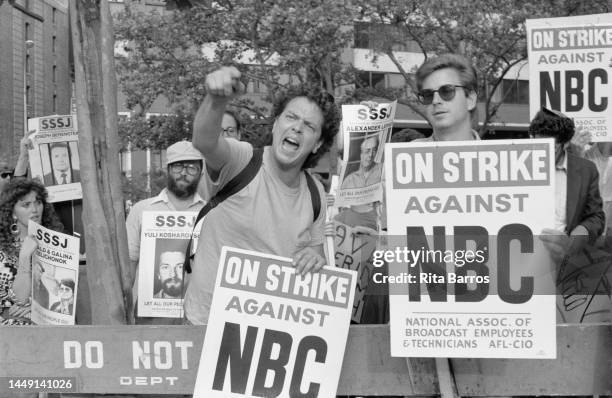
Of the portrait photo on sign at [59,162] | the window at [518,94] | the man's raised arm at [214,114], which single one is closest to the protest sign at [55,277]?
the portrait photo on sign at [59,162]

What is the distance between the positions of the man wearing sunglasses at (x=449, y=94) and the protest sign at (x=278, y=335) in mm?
897

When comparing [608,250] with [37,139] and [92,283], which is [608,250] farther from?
[37,139]

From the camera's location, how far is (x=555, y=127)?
526 cm

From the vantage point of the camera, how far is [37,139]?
23.0 ft

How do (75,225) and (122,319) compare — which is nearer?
(122,319)

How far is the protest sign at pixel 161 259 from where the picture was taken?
5727mm

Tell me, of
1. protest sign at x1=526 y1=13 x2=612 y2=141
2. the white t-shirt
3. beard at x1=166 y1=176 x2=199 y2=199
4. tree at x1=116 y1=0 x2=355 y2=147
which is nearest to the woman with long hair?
beard at x1=166 y1=176 x2=199 y2=199

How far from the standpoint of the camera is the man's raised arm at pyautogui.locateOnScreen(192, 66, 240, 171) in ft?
10.1

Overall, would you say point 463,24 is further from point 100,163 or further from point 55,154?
point 100,163

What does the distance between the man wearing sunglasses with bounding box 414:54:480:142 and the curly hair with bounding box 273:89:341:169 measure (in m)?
0.39

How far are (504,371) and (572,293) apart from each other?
446 mm

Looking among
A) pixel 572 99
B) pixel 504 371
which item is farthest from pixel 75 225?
pixel 504 371

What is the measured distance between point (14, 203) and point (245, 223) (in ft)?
9.78

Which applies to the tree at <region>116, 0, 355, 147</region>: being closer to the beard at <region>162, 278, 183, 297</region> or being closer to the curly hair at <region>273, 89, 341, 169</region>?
the beard at <region>162, 278, 183, 297</region>
